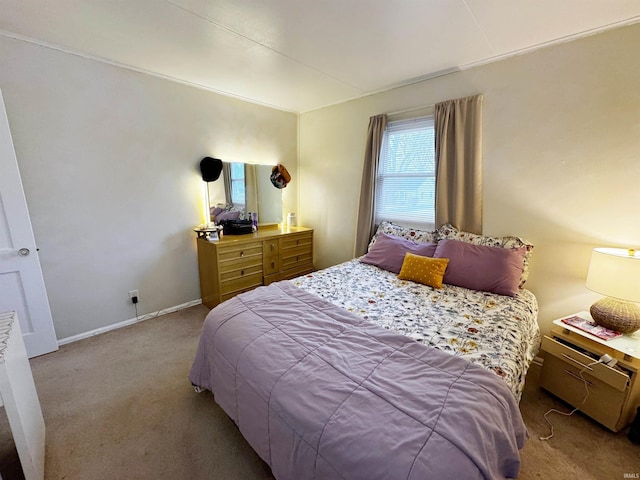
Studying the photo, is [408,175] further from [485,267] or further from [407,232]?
[485,267]

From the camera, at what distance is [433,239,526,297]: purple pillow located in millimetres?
2049

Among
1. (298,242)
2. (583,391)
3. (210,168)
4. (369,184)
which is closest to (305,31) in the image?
(369,184)

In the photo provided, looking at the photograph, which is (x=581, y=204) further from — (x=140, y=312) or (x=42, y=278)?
(x=42, y=278)

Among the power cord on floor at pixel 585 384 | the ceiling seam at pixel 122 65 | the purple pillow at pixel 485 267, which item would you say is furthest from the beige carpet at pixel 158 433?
the ceiling seam at pixel 122 65

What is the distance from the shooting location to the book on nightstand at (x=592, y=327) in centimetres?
167

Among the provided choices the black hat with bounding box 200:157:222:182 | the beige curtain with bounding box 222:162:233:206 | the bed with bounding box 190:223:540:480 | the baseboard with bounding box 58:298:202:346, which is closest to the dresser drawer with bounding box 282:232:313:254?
the beige curtain with bounding box 222:162:233:206

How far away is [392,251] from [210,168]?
218 centimetres

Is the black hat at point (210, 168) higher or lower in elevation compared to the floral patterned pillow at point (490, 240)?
higher

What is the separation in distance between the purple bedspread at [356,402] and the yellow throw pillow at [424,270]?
0.92 meters

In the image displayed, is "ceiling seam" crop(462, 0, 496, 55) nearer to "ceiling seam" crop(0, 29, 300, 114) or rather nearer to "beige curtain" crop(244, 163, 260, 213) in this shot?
"ceiling seam" crop(0, 29, 300, 114)

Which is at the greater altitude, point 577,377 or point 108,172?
point 108,172

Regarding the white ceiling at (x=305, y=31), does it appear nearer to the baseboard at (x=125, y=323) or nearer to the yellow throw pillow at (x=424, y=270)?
the yellow throw pillow at (x=424, y=270)

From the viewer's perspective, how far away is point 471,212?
2.46 metres

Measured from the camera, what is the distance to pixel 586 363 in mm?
1638
